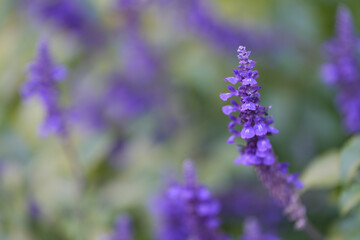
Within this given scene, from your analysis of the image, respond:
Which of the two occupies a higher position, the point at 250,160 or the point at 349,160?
the point at 349,160

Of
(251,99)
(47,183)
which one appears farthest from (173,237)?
(47,183)

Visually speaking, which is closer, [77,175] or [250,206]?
[77,175]

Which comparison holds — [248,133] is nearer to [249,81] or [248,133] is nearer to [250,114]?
[250,114]

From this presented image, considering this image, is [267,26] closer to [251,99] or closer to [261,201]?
[261,201]

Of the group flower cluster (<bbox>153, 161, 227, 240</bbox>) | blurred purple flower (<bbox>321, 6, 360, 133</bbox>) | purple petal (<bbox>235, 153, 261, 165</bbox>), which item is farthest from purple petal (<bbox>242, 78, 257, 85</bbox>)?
blurred purple flower (<bbox>321, 6, 360, 133</bbox>)

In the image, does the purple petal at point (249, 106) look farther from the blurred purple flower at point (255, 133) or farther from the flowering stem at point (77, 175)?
the flowering stem at point (77, 175)

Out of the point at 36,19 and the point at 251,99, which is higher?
the point at 36,19

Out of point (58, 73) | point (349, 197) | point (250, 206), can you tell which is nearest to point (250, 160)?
point (349, 197)

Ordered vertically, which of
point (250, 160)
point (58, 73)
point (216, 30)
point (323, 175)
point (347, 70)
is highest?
point (216, 30)
